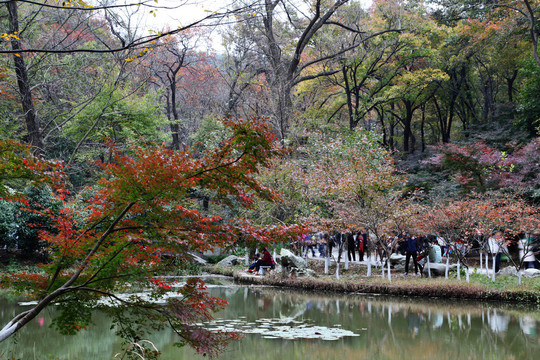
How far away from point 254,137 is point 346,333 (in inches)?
175

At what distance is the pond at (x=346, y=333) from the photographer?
6332 millimetres

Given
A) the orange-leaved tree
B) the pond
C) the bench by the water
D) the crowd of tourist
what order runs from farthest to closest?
the bench by the water
the crowd of tourist
the pond
the orange-leaved tree

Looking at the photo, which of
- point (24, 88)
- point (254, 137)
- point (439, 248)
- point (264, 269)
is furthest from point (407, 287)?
point (24, 88)

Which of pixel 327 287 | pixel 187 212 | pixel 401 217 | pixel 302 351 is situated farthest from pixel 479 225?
pixel 187 212

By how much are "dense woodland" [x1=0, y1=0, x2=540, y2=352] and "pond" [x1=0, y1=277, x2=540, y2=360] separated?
1861mm

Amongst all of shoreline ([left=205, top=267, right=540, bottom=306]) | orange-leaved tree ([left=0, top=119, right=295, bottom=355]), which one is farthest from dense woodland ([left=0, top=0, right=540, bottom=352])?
shoreline ([left=205, top=267, right=540, bottom=306])

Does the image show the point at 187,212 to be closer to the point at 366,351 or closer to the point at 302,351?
the point at 302,351

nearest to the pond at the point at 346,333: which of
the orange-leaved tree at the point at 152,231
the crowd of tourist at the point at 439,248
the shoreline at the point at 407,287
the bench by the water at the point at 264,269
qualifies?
the shoreline at the point at 407,287

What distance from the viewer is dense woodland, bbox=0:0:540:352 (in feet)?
15.5

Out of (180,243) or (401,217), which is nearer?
(180,243)

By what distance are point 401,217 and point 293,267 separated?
393cm

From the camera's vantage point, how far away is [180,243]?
15.6 ft

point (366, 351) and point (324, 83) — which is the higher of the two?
point (324, 83)

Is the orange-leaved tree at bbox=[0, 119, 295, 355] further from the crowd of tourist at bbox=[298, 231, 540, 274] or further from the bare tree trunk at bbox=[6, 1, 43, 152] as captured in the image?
the bare tree trunk at bbox=[6, 1, 43, 152]
